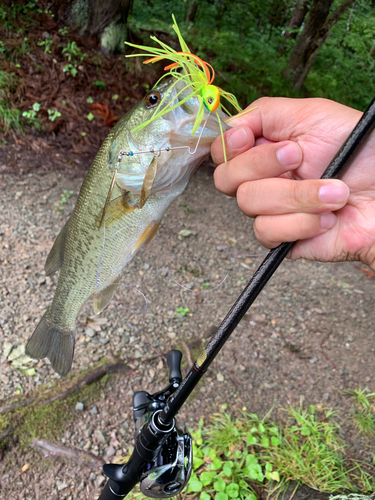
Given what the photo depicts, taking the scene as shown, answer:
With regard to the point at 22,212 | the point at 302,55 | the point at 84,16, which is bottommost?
the point at 22,212

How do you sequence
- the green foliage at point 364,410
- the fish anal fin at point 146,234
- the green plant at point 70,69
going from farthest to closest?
the green plant at point 70,69, the green foliage at point 364,410, the fish anal fin at point 146,234

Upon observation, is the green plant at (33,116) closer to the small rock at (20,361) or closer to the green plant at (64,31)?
the green plant at (64,31)

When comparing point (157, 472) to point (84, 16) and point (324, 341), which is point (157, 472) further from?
point (84, 16)

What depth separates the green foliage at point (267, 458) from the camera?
236 centimetres

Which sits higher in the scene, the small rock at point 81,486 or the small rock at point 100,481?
the small rock at point 100,481

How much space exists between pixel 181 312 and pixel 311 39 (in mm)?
7004

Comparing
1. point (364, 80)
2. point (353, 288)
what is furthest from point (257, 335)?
point (364, 80)

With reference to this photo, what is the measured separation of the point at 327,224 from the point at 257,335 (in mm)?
2625

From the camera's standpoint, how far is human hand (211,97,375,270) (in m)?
1.22

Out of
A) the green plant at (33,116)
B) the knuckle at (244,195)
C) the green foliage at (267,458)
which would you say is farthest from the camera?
the green plant at (33,116)

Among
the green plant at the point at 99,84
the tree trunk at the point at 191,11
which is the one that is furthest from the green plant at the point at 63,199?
the tree trunk at the point at 191,11

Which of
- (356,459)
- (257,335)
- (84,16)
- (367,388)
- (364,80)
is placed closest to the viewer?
(356,459)

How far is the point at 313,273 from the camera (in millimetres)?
4730

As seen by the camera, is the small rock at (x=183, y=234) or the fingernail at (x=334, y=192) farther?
the small rock at (x=183, y=234)
